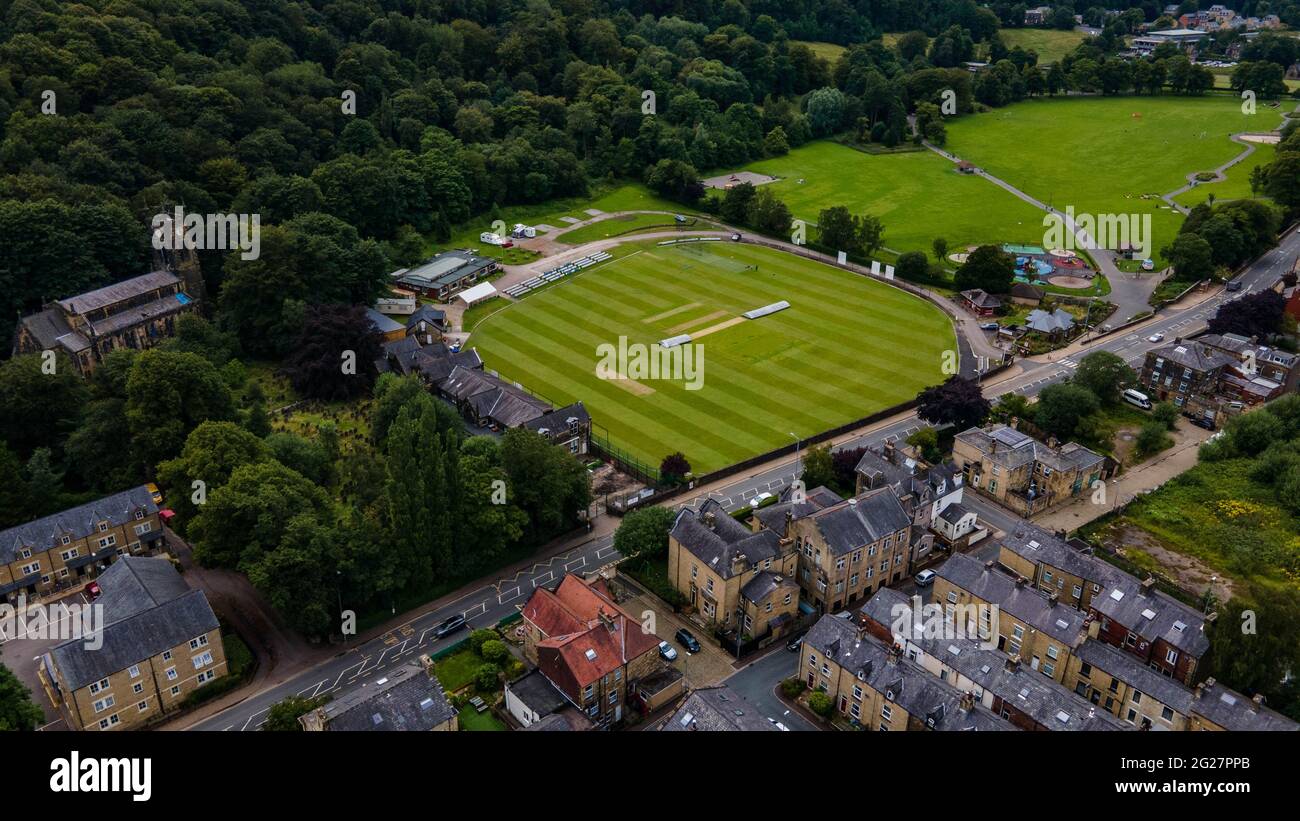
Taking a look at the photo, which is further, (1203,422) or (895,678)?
(1203,422)

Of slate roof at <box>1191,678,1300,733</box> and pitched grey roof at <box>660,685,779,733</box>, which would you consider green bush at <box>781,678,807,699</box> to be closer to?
pitched grey roof at <box>660,685,779,733</box>

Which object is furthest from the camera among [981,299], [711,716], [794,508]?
[981,299]

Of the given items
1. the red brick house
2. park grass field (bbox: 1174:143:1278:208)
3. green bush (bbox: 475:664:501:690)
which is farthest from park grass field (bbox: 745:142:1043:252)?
green bush (bbox: 475:664:501:690)

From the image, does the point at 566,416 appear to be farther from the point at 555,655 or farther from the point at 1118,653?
the point at 1118,653

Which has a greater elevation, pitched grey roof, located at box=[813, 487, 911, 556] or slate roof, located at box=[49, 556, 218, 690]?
pitched grey roof, located at box=[813, 487, 911, 556]

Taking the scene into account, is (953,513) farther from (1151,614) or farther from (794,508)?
(1151,614)

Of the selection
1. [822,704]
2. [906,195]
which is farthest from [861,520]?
[906,195]

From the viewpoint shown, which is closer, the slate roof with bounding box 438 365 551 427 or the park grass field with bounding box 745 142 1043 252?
the slate roof with bounding box 438 365 551 427

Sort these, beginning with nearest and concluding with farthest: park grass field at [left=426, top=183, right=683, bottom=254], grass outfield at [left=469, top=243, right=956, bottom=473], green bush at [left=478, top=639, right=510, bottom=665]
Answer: green bush at [left=478, top=639, right=510, bottom=665] → grass outfield at [left=469, top=243, right=956, bottom=473] → park grass field at [left=426, top=183, right=683, bottom=254]
